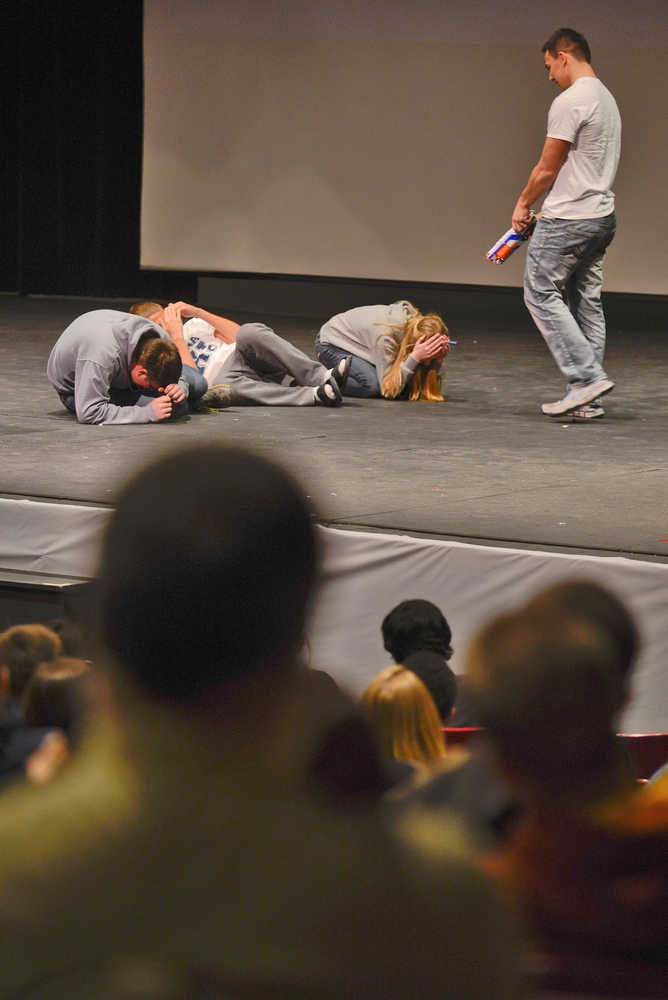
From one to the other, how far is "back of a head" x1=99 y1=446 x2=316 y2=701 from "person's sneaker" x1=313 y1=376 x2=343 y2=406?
15.5 ft

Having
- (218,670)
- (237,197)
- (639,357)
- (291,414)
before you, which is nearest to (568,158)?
(291,414)

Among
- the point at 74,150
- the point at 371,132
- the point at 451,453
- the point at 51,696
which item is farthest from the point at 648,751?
the point at 74,150

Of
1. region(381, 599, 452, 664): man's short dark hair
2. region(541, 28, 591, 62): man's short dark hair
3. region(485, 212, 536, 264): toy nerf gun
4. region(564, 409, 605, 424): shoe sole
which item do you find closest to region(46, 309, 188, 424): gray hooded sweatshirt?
region(485, 212, 536, 264): toy nerf gun

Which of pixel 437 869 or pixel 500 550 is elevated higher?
pixel 437 869

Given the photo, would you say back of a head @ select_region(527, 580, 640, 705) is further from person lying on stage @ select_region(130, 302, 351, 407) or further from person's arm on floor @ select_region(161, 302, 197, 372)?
person's arm on floor @ select_region(161, 302, 197, 372)

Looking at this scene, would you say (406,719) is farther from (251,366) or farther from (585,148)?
(251,366)

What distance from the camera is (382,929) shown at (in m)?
0.62

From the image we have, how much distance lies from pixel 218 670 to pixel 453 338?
7.11 metres

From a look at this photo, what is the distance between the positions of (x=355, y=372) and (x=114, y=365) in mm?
1209

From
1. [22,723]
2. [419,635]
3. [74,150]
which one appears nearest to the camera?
[22,723]

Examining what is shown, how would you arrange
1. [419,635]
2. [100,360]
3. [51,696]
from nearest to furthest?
[51,696] < [419,635] < [100,360]

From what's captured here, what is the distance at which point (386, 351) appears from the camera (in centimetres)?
565

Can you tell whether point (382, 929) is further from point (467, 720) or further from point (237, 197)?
point (237, 197)

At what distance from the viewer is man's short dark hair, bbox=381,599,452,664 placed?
7.86 ft
